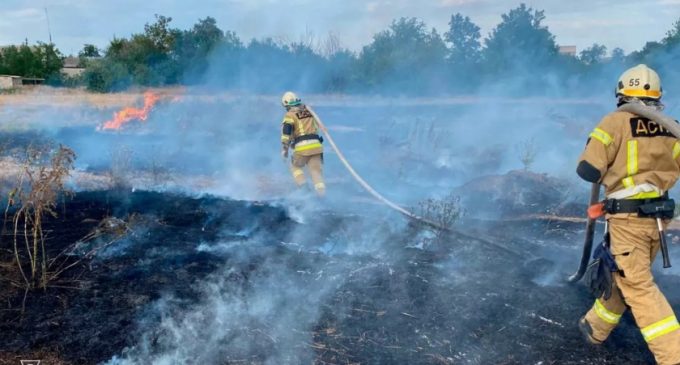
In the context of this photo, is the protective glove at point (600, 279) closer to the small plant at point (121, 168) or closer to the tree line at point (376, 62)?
the small plant at point (121, 168)

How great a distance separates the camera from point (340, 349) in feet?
12.2

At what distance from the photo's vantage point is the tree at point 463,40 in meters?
23.6

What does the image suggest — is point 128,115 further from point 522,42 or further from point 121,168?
point 522,42

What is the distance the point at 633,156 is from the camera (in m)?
3.43

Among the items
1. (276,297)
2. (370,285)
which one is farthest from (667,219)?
(276,297)

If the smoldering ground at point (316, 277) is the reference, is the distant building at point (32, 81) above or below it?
above

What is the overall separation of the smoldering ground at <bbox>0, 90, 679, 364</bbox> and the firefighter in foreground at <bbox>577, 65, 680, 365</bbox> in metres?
0.60

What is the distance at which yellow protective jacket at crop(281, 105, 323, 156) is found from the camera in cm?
775

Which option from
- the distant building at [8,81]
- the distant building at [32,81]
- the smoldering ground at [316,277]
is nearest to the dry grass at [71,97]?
the distant building at [8,81]

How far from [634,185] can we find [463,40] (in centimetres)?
2243

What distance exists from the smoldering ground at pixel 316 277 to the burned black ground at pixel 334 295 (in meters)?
0.02

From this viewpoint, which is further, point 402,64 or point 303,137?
point 402,64

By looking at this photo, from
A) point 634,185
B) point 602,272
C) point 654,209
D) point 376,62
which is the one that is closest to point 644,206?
point 654,209

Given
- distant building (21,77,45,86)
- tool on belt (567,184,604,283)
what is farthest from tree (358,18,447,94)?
tool on belt (567,184,604,283)
